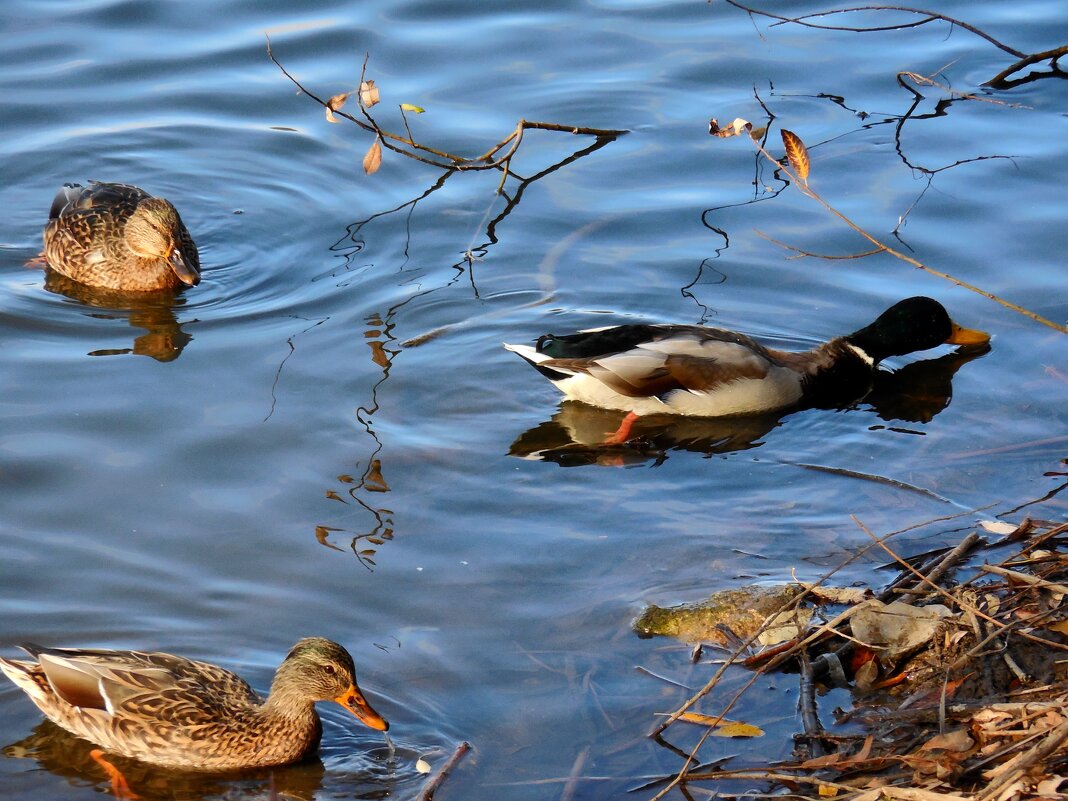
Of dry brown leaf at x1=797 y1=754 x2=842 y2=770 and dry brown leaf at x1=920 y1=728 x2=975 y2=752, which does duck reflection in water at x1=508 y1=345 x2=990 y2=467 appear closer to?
dry brown leaf at x1=797 y1=754 x2=842 y2=770

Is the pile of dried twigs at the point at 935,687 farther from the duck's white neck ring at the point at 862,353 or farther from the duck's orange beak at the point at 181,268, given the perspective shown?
the duck's orange beak at the point at 181,268

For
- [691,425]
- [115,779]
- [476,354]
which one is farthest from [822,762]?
[476,354]

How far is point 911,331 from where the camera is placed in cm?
883

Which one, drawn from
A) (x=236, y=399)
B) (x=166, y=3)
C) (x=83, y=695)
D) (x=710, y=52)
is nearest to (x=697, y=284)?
(x=236, y=399)

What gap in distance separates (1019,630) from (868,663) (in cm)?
60

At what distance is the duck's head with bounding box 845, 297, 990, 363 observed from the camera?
28.6 feet

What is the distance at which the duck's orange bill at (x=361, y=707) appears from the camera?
5.23 m

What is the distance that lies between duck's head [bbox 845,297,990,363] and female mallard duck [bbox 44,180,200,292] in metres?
4.14

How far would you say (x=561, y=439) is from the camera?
7898mm

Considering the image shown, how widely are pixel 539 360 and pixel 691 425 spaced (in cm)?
92

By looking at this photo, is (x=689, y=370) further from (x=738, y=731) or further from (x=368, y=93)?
(x=738, y=731)

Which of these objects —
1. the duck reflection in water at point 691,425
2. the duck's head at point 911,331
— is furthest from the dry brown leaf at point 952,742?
the duck's head at point 911,331

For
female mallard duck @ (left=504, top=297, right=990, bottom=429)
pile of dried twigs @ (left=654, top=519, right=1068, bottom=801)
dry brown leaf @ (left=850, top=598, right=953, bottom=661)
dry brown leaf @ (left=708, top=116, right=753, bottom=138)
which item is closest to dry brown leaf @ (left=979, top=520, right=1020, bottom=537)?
pile of dried twigs @ (left=654, top=519, right=1068, bottom=801)

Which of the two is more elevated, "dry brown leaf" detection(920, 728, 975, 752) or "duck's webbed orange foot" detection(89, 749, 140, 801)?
"dry brown leaf" detection(920, 728, 975, 752)
